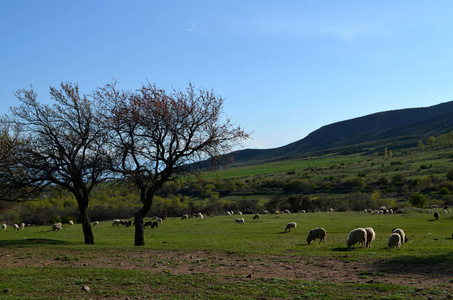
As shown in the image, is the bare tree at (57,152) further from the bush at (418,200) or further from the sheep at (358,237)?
the bush at (418,200)

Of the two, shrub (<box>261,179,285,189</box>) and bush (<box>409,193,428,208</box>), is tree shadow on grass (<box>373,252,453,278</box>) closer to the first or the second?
bush (<box>409,193,428,208</box>)

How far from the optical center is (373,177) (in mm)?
106500

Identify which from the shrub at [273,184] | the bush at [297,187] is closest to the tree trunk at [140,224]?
the bush at [297,187]

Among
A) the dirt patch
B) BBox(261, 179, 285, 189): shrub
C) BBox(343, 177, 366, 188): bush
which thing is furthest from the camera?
BBox(261, 179, 285, 189): shrub

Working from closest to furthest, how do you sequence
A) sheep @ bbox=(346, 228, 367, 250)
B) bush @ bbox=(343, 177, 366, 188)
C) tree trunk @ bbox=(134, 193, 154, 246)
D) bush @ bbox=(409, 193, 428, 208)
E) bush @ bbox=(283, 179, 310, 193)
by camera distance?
sheep @ bbox=(346, 228, 367, 250) < tree trunk @ bbox=(134, 193, 154, 246) < bush @ bbox=(409, 193, 428, 208) < bush @ bbox=(343, 177, 366, 188) < bush @ bbox=(283, 179, 310, 193)

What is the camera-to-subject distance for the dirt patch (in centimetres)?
1248

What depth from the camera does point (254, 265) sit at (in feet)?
49.5

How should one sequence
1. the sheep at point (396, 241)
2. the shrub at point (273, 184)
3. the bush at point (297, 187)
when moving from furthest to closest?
the shrub at point (273, 184), the bush at point (297, 187), the sheep at point (396, 241)

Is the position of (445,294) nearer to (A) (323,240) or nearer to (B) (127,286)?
(B) (127,286)

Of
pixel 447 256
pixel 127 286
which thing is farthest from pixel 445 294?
pixel 127 286

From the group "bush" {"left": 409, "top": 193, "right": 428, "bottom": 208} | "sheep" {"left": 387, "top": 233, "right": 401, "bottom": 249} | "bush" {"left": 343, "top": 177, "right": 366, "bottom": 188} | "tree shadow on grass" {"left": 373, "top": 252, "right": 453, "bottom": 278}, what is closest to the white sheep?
"sheep" {"left": 387, "top": 233, "right": 401, "bottom": 249}

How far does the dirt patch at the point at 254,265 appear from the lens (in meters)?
12.5

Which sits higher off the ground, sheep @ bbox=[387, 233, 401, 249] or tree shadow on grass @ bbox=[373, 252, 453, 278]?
tree shadow on grass @ bbox=[373, 252, 453, 278]

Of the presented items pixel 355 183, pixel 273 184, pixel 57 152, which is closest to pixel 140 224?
pixel 57 152
